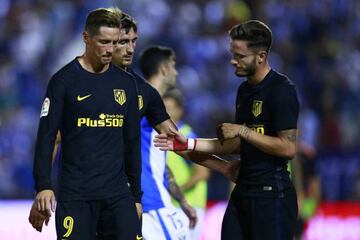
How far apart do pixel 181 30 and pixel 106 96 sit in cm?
1076

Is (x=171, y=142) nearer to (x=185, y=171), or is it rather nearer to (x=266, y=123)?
(x=266, y=123)

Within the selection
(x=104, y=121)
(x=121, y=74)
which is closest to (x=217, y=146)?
(x=121, y=74)

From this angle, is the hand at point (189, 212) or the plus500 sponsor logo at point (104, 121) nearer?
the plus500 sponsor logo at point (104, 121)

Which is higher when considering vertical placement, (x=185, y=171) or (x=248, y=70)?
(x=248, y=70)

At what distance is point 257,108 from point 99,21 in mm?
1232

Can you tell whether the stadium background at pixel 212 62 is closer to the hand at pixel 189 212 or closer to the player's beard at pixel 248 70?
the hand at pixel 189 212

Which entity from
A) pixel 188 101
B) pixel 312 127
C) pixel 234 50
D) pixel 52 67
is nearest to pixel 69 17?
pixel 52 67

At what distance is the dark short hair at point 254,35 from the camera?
275 inches

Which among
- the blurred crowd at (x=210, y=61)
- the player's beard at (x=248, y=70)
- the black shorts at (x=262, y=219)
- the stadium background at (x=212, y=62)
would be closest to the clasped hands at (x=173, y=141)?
the player's beard at (x=248, y=70)

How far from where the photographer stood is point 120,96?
668cm

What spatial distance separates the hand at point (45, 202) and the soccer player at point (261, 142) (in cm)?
128

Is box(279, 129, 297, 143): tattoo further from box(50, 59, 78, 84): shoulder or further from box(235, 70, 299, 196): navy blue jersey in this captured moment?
box(50, 59, 78, 84): shoulder

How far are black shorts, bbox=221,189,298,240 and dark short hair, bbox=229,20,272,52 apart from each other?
3.37 feet

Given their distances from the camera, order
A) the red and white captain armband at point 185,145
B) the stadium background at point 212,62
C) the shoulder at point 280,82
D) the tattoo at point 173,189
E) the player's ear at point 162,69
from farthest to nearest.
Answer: the stadium background at point 212,62
the player's ear at point 162,69
the tattoo at point 173,189
the red and white captain armband at point 185,145
the shoulder at point 280,82
